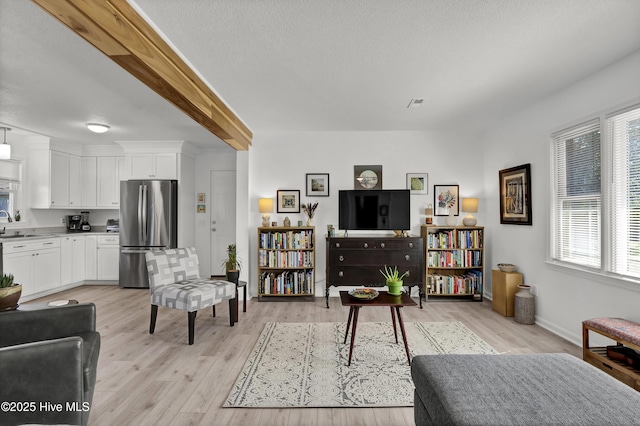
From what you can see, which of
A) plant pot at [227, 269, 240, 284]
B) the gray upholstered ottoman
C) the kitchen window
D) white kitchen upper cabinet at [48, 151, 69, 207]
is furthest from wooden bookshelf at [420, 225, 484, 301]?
white kitchen upper cabinet at [48, 151, 69, 207]

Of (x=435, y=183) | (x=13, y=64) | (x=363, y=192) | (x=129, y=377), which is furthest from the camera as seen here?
(x=435, y=183)

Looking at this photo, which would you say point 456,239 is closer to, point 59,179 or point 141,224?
point 141,224

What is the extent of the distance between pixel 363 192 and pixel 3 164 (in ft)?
17.5

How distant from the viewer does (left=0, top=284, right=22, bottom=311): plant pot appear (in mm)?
1907

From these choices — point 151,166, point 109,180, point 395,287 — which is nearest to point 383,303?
point 395,287

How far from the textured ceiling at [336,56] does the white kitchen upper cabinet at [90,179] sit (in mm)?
1575

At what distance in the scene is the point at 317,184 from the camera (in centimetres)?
480

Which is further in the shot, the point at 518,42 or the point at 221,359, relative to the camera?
the point at 221,359

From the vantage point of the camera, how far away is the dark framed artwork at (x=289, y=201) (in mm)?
4793

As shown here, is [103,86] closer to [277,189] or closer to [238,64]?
[238,64]

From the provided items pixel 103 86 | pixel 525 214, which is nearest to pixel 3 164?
pixel 103 86

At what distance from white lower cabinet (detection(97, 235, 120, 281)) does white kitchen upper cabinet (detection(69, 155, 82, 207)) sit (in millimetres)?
770

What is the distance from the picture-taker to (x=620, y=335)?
2.16 meters

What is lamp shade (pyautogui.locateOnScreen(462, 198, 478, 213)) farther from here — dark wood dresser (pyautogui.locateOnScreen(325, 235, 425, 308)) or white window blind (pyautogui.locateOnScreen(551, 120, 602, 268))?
white window blind (pyautogui.locateOnScreen(551, 120, 602, 268))
